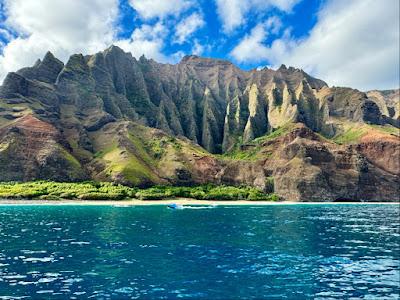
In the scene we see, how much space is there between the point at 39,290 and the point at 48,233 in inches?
1743

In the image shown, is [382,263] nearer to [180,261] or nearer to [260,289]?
[260,289]

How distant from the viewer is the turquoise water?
123 ft

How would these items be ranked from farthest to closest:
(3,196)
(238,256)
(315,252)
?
1. (3,196)
2. (315,252)
3. (238,256)

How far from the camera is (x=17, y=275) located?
4297 cm

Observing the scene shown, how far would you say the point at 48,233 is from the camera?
78438 millimetres

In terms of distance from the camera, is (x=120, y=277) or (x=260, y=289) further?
(x=120, y=277)

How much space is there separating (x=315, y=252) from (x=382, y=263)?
1102cm

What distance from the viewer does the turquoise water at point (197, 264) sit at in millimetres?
37531

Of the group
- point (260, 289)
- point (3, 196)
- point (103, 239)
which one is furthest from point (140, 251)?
point (3, 196)

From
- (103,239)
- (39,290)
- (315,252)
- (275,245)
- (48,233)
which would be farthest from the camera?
(48,233)

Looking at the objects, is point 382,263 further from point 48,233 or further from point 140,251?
point 48,233

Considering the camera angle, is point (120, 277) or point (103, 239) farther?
point (103, 239)

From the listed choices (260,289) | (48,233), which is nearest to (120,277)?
(260,289)

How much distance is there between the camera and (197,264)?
49781 mm
